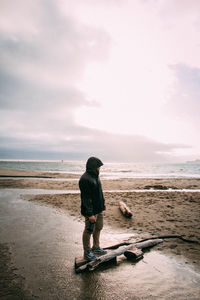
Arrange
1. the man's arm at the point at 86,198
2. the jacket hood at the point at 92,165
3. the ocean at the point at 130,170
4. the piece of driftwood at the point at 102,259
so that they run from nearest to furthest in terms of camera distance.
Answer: the piece of driftwood at the point at 102,259 → the man's arm at the point at 86,198 → the jacket hood at the point at 92,165 → the ocean at the point at 130,170

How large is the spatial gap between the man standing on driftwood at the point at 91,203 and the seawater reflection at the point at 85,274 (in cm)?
55

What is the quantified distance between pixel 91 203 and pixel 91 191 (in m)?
0.29

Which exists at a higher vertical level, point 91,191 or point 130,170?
point 91,191

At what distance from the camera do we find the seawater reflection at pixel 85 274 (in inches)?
130

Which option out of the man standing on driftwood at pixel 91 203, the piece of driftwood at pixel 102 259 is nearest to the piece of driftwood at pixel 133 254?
the piece of driftwood at pixel 102 259

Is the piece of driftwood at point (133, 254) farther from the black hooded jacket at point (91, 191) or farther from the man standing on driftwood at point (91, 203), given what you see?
the black hooded jacket at point (91, 191)

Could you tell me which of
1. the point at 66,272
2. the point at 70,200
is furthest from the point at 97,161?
the point at 70,200

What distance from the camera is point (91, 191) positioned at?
14.4 ft

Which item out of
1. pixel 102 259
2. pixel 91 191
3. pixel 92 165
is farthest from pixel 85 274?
pixel 92 165

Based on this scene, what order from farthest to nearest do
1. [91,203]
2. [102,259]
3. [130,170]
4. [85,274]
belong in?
[130,170] → [91,203] → [102,259] → [85,274]

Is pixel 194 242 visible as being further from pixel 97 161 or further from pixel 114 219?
pixel 97 161

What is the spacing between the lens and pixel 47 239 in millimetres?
5844

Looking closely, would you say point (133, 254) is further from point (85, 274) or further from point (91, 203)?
point (91, 203)

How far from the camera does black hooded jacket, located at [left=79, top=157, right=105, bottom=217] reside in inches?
167
